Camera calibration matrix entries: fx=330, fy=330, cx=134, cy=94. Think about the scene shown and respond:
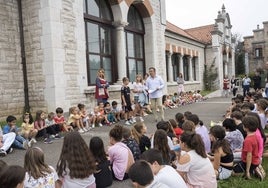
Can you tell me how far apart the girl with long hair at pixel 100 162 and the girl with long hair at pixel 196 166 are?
1.25 meters

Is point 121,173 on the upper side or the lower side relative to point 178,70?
lower

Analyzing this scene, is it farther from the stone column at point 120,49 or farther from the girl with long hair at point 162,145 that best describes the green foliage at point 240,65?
the girl with long hair at point 162,145

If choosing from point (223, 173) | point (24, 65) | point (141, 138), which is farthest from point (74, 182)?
point (24, 65)

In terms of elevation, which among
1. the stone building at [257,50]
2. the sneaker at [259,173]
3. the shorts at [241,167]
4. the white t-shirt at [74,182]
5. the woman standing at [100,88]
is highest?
the stone building at [257,50]

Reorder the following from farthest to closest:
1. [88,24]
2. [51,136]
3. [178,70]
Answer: [178,70] → [88,24] → [51,136]

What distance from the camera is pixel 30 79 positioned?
1182 cm

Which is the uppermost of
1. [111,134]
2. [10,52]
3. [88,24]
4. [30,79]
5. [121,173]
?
[88,24]

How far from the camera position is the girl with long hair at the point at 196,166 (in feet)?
14.7

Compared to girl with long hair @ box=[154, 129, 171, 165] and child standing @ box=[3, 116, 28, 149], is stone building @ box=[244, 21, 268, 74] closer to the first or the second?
child standing @ box=[3, 116, 28, 149]

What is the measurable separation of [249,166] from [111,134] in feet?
8.10

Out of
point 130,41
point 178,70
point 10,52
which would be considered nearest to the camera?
point 10,52

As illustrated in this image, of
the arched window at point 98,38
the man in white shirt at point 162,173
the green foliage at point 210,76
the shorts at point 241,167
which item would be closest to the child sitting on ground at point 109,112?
the arched window at point 98,38

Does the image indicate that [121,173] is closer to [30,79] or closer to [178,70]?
[30,79]

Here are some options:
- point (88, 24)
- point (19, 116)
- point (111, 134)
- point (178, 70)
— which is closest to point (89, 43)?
point (88, 24)
